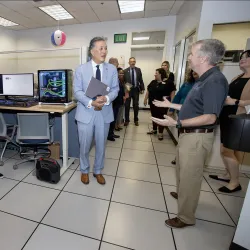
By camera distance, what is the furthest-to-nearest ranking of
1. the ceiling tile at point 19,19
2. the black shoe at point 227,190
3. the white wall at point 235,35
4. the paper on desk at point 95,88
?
the ceiling tile at point 19,19 < the white wall at point 235,35 < the black shoe at point 227,190 < the paper on desk at point 95,88

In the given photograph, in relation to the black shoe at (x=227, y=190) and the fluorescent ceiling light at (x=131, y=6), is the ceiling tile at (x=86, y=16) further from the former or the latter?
the black shoe at (x=227, y=190)

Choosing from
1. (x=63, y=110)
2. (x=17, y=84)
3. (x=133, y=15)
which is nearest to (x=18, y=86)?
(x=17, y=84)

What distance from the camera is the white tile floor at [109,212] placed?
1.28 meters

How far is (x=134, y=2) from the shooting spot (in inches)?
172

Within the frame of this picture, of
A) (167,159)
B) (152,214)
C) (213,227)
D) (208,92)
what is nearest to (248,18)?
(208,92)

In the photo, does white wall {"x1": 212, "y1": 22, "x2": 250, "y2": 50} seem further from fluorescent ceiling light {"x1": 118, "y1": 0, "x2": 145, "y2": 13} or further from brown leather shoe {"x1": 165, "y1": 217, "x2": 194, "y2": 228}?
brown leather shoe {"x1": 165, "y1": 217, "x2": 194, "y2": 228}

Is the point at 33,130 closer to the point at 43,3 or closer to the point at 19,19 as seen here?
the point at 43,3

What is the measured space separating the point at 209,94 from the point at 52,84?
6.27ft

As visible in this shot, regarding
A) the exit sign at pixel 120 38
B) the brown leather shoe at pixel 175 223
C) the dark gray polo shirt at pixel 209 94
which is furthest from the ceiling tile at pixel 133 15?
the brown leather shoe at pixel 175 223

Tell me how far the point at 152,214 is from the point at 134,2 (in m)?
4.95

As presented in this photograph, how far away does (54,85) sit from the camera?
7.18 ft

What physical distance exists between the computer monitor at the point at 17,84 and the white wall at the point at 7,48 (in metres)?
→ 5.26

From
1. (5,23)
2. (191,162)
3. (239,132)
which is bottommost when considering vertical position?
(191,162)

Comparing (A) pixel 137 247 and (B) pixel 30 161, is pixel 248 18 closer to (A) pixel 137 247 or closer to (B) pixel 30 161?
(A) pixel 137 247
